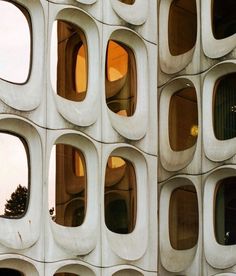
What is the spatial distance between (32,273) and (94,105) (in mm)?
4102

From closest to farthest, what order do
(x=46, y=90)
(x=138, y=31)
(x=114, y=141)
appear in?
1. (x=46, y=90)
2. (x=114, y=141)
3. (x=138, y=31)

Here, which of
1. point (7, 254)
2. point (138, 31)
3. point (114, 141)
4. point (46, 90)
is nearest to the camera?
point (7, 254)

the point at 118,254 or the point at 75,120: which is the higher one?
the point at 75,120

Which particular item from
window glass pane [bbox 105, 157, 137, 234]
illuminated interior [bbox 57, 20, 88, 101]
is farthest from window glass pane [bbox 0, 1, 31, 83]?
window glass pane [bbox 105, 157, 137, 234]

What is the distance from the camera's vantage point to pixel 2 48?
57.1 ft

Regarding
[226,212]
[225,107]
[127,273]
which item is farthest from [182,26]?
[127,273]

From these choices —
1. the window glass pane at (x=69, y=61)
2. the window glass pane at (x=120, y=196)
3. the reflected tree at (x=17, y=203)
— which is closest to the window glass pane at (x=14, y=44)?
the window glass pane at (x=69, y=61)

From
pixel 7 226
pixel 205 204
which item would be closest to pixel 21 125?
pixel 7 226

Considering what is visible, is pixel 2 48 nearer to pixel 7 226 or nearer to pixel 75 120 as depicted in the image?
pixel 75 120

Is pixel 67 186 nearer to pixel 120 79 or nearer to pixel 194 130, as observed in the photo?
pixel 120 79

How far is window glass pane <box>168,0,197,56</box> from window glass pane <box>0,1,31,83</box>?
4.57m

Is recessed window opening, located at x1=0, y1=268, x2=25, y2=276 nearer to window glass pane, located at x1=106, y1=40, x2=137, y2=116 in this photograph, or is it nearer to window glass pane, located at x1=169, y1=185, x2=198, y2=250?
window glass pane, located at x1=169, y1=185, x2=198, y2=250

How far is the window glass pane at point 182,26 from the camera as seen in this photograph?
20703 mm

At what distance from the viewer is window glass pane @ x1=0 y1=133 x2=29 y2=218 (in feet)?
55.5
